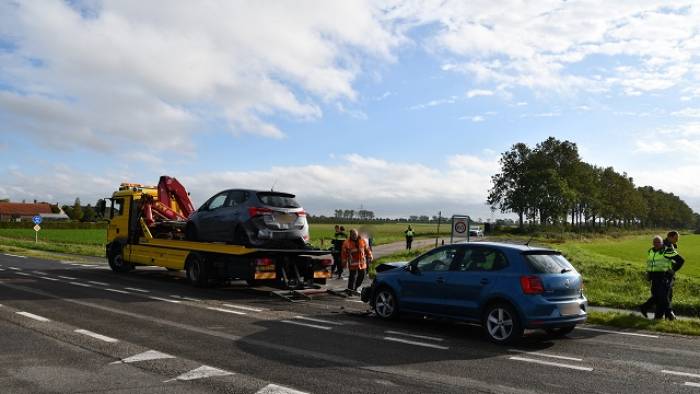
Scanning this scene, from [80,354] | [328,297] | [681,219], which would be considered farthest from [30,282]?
[681,219]

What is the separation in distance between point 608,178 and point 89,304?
10212 cm

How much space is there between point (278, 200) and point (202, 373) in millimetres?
8506

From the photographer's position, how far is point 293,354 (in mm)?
7641

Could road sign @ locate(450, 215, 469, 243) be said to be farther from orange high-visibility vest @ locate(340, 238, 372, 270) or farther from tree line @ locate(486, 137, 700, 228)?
tree line @ locate(486, 137, 700, 228)

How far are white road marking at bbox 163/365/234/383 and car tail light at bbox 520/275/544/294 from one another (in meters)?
4.46

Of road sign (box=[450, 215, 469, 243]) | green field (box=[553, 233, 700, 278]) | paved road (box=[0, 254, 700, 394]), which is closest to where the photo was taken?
paved road (box=[0, 254, 700, 394])

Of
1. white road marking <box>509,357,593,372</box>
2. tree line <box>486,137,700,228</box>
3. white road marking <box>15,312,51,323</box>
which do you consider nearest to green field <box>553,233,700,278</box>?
tree line <box>486,137,700,228</box>

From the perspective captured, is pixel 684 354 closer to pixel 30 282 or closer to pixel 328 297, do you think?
pixel 328 297

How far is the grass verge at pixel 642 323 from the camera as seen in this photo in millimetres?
10594

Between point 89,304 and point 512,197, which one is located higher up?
point 512,197

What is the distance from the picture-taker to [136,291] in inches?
570

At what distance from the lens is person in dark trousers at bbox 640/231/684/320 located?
1151cm

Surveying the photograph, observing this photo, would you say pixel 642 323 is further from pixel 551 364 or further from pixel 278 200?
pixel 278 200

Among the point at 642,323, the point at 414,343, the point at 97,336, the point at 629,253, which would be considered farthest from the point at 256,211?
the point at 629,253
